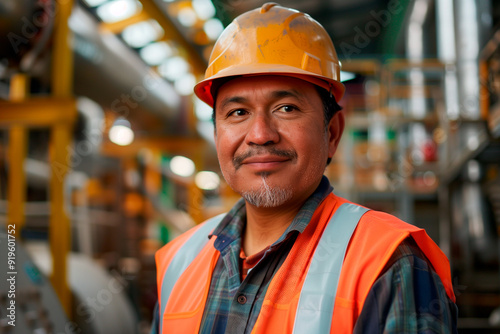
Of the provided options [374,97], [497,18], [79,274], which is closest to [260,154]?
[79,274]

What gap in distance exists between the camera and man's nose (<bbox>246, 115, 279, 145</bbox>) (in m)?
1.50

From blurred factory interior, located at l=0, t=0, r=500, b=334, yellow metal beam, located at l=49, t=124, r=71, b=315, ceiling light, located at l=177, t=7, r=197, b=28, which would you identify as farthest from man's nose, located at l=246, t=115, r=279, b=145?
ceiling light, located at l=177, t=7, r=197, b=28

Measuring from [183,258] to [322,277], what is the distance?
2.34 feet

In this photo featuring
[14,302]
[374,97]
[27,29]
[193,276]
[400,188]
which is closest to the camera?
[193,276]

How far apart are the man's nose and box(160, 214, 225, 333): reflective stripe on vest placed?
51cm

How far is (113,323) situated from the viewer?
3926 mm

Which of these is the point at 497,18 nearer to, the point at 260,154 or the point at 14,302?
the point at 260,154

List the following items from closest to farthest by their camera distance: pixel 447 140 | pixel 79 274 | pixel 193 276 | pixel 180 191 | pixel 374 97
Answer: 1. pixel 193 276
2. pixel 79 274
3. pixel 447 140
4. pixel 374 97
5. pixel 180 191

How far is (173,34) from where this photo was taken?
5.43 metres

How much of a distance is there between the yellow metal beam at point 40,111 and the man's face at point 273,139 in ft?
7.40

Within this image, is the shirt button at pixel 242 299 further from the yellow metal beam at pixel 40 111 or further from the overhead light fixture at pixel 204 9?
the overhead light fixture at pixel 204 9

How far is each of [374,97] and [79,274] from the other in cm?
935

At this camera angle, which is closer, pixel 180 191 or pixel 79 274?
pixel 79 274

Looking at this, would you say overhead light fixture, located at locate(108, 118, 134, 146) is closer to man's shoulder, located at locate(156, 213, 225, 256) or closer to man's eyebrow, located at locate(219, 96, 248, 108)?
man's shoulder, located at locate(156, 213, 225, 256)
